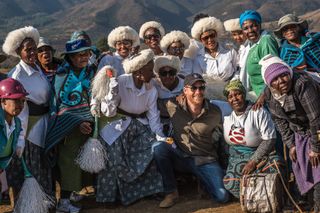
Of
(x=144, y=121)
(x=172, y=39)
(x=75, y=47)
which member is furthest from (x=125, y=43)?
(x=144, y=121)

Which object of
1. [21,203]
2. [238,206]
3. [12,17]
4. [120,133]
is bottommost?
[238,206]

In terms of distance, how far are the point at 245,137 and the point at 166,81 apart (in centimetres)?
116

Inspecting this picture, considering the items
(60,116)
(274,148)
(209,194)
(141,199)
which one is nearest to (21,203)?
(60,116)

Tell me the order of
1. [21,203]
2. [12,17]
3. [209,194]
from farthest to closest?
[12,17] → [209,194] → [21,203]

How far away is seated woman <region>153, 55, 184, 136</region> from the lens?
5.27 meters

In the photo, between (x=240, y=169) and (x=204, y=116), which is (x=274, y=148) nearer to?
(x=240, y=169)

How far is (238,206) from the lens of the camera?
4.85m

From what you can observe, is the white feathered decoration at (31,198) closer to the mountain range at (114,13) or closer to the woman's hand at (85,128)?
the woman's hand at (85,128)

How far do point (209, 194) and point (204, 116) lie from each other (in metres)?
0.89

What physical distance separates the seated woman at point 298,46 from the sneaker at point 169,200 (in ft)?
6.17

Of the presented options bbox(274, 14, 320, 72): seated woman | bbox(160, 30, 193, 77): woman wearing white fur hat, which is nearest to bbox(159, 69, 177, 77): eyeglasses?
bbox(160, 30, 193, 77): woman wearing white fur hat

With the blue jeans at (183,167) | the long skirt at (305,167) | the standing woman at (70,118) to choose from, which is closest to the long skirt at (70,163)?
the standing woman at (70,118)

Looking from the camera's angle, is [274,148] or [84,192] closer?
[274,148]

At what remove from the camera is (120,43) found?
5887mm
